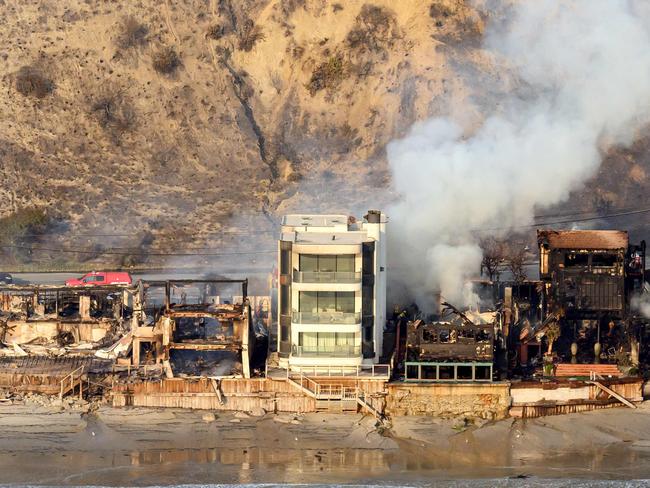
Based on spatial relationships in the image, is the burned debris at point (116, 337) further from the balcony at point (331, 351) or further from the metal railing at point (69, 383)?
the balcony at point (331, 351)

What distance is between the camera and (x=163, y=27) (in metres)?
134

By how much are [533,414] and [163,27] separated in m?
62.0

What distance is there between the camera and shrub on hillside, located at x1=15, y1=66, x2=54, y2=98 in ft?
422

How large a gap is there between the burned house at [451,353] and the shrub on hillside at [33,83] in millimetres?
53548

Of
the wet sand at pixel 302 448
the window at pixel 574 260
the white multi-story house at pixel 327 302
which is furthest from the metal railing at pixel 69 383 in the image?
the window at pixel 574 260

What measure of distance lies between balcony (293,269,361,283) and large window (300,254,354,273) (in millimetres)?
235

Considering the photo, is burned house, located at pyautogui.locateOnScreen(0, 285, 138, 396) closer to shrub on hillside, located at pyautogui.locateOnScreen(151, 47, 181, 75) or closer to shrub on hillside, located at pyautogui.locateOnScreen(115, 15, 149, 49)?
shrub on hillside, located at pyautogui.locateOnScreen(151, 47, 181, 75)

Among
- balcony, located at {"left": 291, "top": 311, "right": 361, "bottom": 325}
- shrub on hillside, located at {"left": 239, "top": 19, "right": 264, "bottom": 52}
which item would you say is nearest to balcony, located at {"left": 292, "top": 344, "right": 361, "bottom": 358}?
balcony, located at {"left": 291, "top": 311, "right": 361, "bottom": 325}

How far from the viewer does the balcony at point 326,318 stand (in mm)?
83812

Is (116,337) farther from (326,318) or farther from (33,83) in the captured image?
(33,83)

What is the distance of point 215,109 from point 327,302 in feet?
154

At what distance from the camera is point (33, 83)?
12900 centimetres

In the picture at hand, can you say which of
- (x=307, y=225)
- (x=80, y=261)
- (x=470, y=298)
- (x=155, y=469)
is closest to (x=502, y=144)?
(x=470, y=298)

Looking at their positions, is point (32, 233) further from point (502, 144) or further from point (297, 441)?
point (297, 441)
